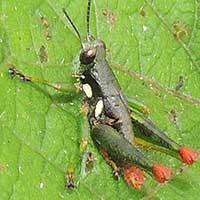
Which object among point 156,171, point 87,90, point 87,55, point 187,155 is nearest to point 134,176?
point 156,171

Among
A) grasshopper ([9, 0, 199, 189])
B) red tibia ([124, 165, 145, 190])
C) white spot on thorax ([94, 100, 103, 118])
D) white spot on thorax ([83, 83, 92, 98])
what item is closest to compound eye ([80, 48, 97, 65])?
grasshopper ([9, 0, 199, 189])

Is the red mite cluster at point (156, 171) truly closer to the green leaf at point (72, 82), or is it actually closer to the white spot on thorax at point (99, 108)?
the green leaf at point (72, 82)

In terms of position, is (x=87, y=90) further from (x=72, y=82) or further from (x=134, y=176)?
(x=134, y=176)

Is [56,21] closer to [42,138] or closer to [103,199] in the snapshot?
[42,138]

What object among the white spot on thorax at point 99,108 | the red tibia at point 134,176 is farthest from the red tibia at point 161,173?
the white spot on thorax at point 99,108

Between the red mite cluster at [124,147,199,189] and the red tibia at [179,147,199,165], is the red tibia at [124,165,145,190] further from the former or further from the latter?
the red tibia at [179,147,199,165]
